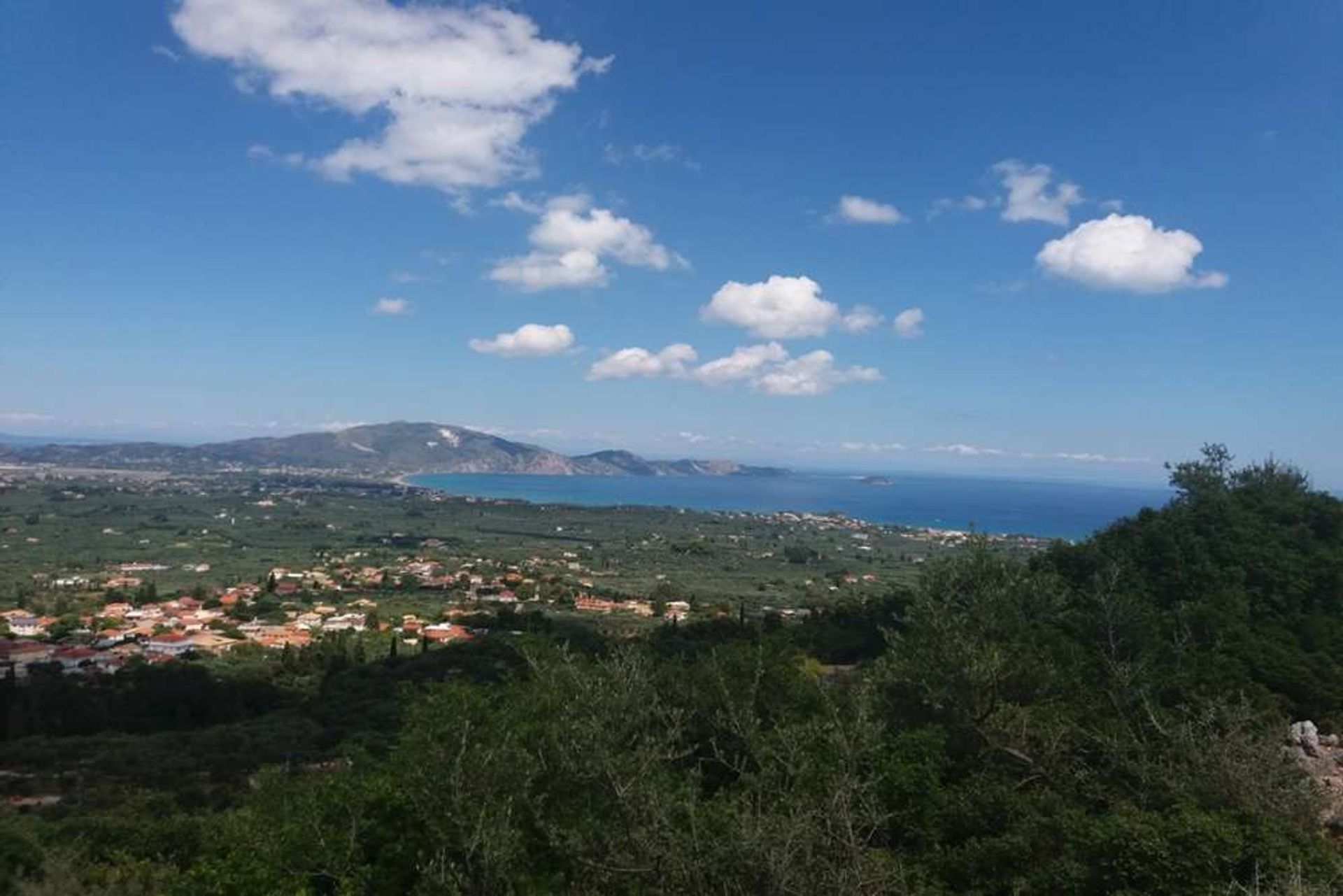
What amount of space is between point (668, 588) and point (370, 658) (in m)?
41.1

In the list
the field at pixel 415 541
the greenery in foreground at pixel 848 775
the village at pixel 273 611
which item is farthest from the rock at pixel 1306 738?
the field at pixel 415 541

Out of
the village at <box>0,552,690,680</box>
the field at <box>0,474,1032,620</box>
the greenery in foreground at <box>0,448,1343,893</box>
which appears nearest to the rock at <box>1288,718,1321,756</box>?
the greenery in foreground at <box>0,448,1343,893</box>

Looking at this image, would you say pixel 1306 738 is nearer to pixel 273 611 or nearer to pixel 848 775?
pixel 848 775

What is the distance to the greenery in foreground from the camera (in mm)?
10766

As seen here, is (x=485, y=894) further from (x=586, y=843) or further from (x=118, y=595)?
(x=118, y=595)

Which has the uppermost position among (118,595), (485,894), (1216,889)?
(1216,889)

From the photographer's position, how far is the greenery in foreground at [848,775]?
10.8 m

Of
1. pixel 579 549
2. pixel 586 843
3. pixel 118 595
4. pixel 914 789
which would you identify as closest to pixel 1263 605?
pixel 914 789

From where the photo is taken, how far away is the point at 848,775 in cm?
1189

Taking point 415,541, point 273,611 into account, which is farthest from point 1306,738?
point 415,541

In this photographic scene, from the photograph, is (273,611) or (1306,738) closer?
(1306,738)

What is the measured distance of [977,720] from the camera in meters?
17.5

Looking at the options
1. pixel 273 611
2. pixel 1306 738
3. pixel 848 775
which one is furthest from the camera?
pixel 273 611

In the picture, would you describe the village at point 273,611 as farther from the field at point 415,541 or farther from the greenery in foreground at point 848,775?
the greenery in foreground at point 848,775
